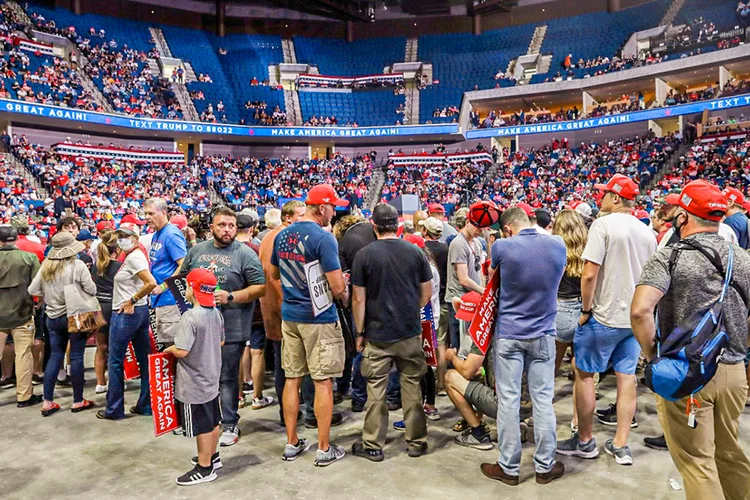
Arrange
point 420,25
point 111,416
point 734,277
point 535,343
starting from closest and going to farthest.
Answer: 1. point 734,277
2. point 535,343
3. point 111,416
4. point 420,25

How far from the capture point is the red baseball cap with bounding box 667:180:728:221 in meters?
2.23

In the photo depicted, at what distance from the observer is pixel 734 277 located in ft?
7.25

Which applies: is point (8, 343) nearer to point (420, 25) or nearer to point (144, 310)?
point (144, 310)

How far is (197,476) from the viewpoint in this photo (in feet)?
10.6

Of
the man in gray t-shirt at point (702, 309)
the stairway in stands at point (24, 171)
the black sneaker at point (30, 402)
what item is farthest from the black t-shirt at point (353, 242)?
the stairway in stands at point (24, 171)

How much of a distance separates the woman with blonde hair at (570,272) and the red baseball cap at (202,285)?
2552mm

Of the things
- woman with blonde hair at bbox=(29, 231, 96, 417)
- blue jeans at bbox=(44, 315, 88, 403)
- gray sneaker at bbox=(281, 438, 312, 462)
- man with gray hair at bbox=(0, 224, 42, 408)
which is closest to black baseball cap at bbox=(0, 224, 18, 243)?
man with gray hair at bbox=(0, 224, 42, 408)

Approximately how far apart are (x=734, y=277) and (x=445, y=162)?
90.9 ft

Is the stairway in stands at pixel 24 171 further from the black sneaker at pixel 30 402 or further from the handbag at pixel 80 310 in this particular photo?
the handbag at pixel 80 310

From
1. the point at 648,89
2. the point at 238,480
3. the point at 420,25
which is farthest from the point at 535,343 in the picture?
the point at 420,25

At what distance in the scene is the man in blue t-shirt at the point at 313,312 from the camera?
347 centimetres

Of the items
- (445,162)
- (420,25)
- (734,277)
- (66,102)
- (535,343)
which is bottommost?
(535,343)

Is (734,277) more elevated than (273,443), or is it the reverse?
(734,277)

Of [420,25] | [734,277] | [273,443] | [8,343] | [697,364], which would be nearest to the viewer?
[697,364]
